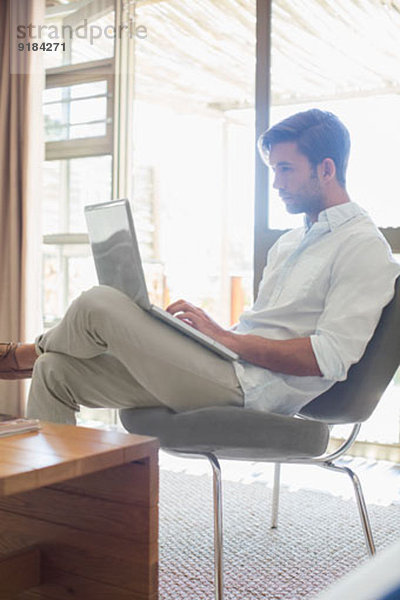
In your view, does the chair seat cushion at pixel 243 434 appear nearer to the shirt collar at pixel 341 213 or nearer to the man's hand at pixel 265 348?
the man's hand at pixel 265 348

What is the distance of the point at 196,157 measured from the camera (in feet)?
24.1

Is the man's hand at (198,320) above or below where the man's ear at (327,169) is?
below

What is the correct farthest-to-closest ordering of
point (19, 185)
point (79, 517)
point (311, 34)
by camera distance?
point (19, 185), point (311, 34), point (79, 517)

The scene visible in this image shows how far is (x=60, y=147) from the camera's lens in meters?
3.85

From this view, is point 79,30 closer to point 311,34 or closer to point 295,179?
point 311,34

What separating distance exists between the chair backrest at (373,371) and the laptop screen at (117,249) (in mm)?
496

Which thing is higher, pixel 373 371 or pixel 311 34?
pixel 311 34

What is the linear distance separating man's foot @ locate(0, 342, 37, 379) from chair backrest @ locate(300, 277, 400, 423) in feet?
2.56

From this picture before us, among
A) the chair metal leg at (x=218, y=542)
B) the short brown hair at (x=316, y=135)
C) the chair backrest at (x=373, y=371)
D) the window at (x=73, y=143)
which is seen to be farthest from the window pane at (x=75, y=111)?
the chair metal leg at (x=218, y=542)

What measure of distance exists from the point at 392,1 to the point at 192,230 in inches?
195

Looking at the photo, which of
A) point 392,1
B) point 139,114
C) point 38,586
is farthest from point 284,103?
point 139,114

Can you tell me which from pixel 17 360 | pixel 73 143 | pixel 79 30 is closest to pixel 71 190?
pixel 73 143

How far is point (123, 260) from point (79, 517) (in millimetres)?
577

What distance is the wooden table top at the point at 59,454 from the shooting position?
3.35 feet
